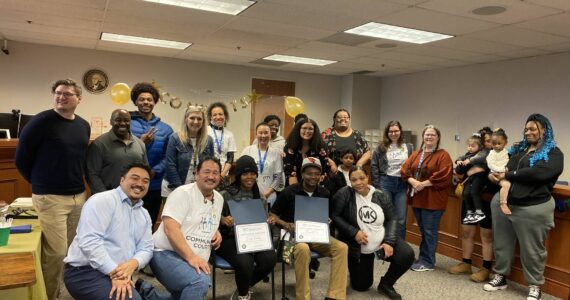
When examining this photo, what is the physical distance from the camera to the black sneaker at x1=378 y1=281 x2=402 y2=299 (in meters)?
3.31

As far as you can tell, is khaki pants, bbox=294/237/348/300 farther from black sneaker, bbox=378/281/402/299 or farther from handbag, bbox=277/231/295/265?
black sneaker, bbox=378/281/402/299

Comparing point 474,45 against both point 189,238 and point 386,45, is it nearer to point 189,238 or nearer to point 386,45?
point 386,45

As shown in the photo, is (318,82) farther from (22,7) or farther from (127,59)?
(22,7)

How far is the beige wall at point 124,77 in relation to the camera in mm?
7082

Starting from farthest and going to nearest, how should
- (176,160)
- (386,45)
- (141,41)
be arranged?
(141,41) → (386,45) → (176,160)

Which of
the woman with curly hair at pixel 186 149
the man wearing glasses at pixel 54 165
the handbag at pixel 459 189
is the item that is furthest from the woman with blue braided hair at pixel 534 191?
the man wearing glasses at pixel 54 165

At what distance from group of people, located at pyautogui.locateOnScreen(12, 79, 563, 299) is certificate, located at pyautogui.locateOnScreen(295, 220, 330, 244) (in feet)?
0.20

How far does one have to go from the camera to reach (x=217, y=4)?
14.2 ft

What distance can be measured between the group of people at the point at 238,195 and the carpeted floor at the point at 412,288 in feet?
0.38

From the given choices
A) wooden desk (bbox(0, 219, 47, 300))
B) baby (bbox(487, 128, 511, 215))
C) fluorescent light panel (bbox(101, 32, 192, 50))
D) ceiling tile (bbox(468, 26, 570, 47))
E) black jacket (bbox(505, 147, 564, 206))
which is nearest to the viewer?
wooden desk (bbox(0, 219, 47, 300))

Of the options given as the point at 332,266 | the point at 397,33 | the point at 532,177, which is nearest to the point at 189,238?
the point at 332,266

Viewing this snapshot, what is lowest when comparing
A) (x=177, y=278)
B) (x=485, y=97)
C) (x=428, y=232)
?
(x=428, y=232)

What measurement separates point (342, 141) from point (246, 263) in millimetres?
1514

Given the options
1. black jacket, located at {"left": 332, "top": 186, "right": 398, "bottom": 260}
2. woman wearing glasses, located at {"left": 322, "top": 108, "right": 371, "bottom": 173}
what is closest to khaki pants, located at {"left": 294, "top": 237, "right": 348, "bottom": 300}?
black jacket, located at {"left": 332, "top": 186, "right": 398, "bottom": 260}
